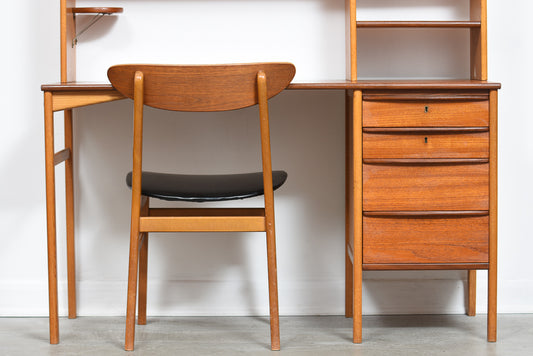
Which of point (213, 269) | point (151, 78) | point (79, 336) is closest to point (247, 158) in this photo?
point (213, 269)

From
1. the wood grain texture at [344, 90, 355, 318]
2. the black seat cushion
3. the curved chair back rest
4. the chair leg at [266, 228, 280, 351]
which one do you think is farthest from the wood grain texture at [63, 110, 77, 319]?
the wood grain texture at [344, 90, 355, 318]

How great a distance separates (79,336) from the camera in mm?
2270

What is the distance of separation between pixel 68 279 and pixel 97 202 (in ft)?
0.98

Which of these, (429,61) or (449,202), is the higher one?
(429,61)

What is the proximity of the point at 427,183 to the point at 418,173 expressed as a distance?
0.14 ft

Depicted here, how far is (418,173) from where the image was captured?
212cm

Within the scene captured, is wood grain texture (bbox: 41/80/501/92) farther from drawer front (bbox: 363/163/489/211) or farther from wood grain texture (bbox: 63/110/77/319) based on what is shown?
wood grain texture (bbox: 63/110/77/319)

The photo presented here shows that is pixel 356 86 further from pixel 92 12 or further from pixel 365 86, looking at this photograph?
pixel 92 12

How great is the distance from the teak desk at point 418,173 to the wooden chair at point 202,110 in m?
0.18

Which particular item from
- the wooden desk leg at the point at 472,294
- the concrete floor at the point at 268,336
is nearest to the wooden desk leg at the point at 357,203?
the concrete floor at the point at 268,336

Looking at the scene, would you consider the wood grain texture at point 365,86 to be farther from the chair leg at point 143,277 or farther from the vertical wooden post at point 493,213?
the chair leg at point 143,277

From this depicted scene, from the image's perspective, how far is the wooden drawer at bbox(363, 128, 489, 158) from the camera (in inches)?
83.2

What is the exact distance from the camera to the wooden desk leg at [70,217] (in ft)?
7.98

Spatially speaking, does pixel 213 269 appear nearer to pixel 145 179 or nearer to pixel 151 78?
pixel 145 179
